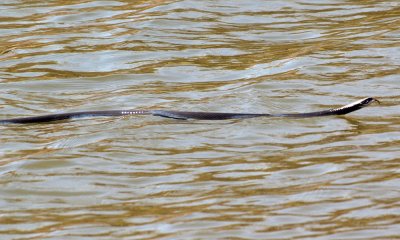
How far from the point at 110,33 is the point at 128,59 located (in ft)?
3.65

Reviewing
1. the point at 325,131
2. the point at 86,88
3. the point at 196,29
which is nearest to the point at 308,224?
the point at 325,131

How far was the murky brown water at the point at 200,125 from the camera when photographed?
7129 mm

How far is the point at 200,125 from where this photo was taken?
9.47 metres

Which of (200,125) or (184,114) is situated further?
(184,114)

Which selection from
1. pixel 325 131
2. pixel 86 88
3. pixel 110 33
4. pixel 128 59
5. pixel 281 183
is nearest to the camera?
pixel 281 183

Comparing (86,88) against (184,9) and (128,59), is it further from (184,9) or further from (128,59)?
(184,9)

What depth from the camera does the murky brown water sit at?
281 inches

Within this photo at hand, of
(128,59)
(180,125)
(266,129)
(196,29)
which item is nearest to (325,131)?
(266,129)

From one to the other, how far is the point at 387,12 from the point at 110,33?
3.07 m

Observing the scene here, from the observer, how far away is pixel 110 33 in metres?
13.1

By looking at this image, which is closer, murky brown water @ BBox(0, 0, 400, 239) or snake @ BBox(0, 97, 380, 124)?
murky brown water @ BBox(0, 0, 400, 239)

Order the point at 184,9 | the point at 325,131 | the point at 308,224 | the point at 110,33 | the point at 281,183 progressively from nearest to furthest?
1. the point at 308,224
2. the point at 281,183
3. the point at 325,131
4. the point at 110,33
5. the point at 184,9

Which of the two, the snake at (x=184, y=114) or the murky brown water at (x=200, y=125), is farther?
the snake at (x=184, y=114)

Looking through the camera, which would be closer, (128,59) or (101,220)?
(101,220)
